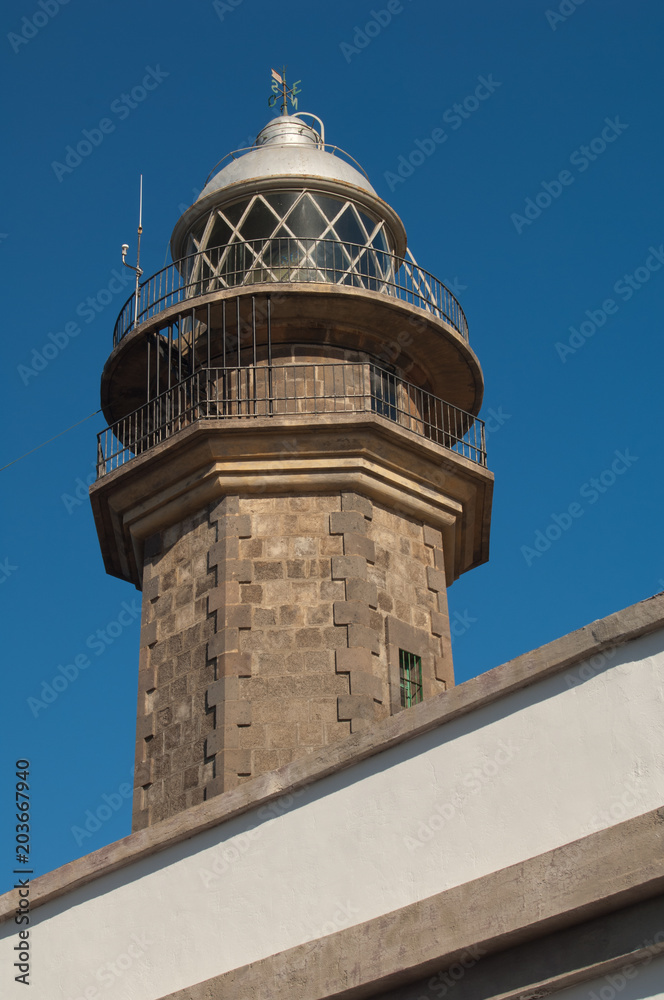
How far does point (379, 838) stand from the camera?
7.46 meters

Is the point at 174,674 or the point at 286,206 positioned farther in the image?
the point at 286,206

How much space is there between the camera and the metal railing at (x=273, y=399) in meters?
14.3

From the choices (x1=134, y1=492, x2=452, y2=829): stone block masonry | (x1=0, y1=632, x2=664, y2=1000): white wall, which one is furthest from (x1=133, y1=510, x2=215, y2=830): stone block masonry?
(x1=0, y1=632, x2=664, y2=1000): white wall

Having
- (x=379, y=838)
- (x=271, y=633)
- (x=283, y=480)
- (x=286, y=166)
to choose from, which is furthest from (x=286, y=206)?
(x=379, y=838)

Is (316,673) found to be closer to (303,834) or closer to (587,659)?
(303,834)

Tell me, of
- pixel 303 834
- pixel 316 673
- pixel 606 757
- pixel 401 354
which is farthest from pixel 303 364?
pixel 606 757

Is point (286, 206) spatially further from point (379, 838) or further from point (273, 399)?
point (379, 838)

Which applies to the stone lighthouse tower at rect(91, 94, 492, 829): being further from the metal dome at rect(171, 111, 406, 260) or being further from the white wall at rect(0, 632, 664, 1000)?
the white wall at rect(0, 632, 664, 1000)

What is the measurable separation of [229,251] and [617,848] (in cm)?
1083

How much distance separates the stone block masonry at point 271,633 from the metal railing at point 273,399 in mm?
1112

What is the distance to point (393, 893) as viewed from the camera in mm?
7223

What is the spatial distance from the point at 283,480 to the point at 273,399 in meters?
0.87

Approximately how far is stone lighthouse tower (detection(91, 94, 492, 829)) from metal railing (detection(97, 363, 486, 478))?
29 mm

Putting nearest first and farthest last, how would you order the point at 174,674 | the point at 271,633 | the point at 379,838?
the point at 379,838, the point at 271,633, the point at 174,674
